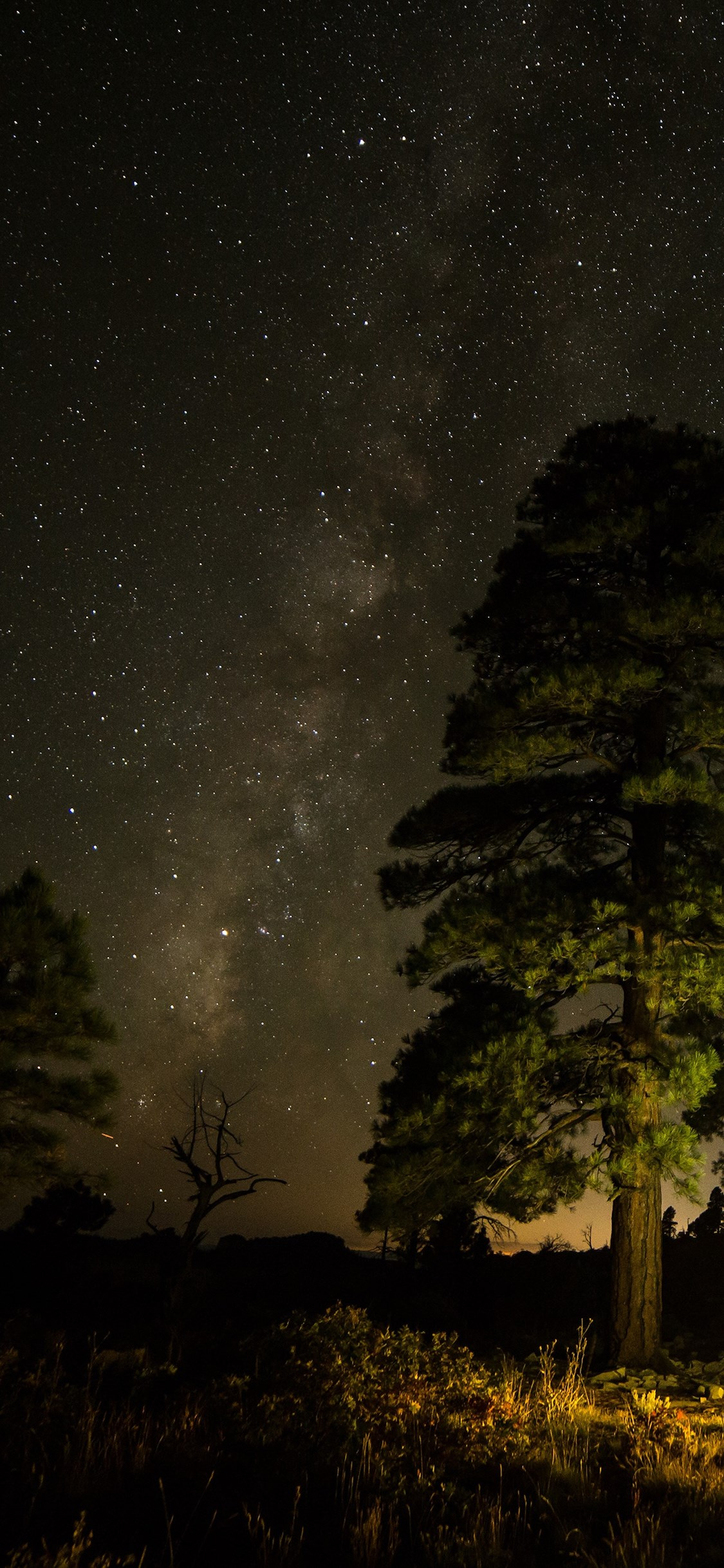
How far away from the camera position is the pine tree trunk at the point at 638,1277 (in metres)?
8.90

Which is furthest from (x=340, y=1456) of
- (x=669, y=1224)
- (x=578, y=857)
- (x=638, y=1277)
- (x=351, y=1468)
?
(x=669, y=1224)

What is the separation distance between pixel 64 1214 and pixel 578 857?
410 inches

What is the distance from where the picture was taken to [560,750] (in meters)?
9.88

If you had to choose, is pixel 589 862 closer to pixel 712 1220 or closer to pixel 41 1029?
pixel 41 1029

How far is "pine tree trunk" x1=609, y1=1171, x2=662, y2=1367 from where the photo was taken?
350 inches

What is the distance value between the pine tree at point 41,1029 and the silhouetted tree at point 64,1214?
3.04m

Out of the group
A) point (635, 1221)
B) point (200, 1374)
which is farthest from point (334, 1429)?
point (635, 1221)

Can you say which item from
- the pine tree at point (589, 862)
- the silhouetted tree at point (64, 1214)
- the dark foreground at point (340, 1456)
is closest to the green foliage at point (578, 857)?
the pine tree at point (589, 862)

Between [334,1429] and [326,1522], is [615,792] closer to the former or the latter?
[334,1429]

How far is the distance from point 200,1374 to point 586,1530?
4693mm

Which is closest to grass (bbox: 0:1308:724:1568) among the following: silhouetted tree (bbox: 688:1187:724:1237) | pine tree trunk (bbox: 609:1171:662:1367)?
pine tree trunk (bbox: 609:1171:662:1367)

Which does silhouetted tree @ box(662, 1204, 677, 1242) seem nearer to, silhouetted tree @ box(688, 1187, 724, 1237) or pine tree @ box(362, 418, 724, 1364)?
silhouetted tree @ box(688, 1187, 724, 1237)

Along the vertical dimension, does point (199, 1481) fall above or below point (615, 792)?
below

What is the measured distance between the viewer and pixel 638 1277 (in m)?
9.00
